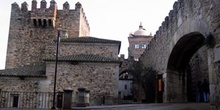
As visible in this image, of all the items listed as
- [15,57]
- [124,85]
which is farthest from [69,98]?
[124,85]

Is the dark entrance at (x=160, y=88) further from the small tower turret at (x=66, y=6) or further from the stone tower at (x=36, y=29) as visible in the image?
the small tower turret at (x=66, y=6)

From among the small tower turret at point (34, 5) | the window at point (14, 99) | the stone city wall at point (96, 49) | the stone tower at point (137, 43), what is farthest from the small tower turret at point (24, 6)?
the stone tower at point (137, 43)

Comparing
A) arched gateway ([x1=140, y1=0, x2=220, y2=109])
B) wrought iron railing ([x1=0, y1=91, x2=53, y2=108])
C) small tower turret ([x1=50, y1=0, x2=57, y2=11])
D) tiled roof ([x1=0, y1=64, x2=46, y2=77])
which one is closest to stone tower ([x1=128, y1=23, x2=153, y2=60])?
small tower turret ([x1=50, y1=0, x2=57, y2=11])

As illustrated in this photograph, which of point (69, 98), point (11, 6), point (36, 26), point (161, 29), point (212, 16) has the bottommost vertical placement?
point (69, 98)

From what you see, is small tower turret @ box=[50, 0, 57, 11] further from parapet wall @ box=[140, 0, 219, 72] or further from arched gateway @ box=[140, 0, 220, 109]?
parapet wall @ box=[140, 0, 219, 72]

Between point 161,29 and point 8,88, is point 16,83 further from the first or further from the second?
point 161,29

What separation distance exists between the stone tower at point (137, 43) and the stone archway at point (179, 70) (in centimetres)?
3062

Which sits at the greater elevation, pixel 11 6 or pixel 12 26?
pixel 11 6

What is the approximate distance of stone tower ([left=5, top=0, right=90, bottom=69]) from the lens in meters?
23.9

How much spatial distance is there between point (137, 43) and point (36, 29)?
78.2ft

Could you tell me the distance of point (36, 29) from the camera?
24.4 meters

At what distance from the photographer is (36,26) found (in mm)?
24344

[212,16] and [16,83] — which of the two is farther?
[16,83]

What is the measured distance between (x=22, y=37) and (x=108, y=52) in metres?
8.89
